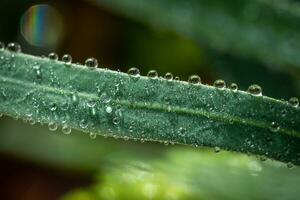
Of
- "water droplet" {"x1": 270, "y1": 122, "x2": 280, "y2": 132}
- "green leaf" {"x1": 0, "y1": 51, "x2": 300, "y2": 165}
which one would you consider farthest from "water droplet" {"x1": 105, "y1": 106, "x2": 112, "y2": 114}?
"water droplet" {"x1": 270, "y1": 122, "x2": 280, "y2": 132}

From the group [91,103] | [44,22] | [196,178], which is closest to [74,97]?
[91,103]

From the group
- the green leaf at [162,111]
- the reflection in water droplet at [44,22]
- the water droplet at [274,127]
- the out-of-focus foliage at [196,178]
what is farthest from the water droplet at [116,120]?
the reflection in water droplet at [44,22]

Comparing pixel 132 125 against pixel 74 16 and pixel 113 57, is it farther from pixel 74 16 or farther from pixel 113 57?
pixel 74 16

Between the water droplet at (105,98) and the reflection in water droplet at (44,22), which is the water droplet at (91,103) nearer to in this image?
the water droplet at (105,98)

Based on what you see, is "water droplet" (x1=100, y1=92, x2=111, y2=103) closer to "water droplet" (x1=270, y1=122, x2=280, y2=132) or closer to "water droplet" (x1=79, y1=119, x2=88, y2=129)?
"water droplet" (x1=79, y1=119, x2=88, y2=129)

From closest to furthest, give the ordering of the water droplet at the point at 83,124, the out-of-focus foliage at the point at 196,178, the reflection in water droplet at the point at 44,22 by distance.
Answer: the water droplet at the point at 83,124
the out-of-focus foliage at the point at 196,178
the reflection in water droplet at the point at 44,22

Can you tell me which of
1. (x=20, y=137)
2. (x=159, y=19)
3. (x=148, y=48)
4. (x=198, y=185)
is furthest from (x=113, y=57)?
(x=198, y=185)

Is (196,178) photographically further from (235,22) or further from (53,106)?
(53,106)
